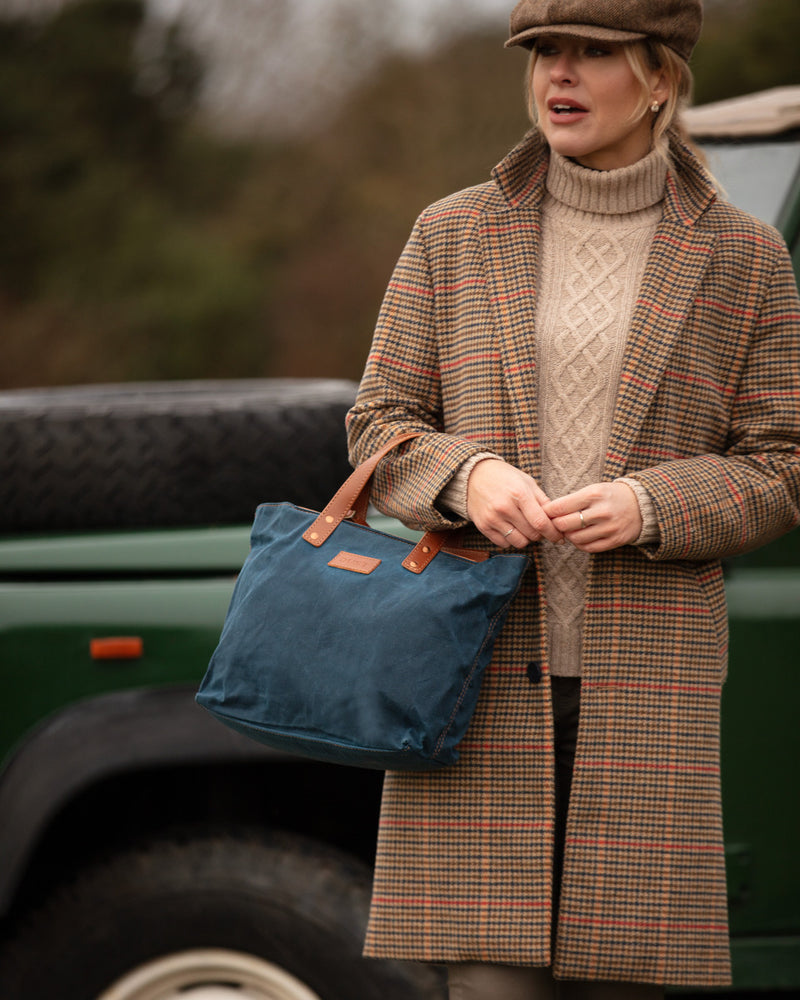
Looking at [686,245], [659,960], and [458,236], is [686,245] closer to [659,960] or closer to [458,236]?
[458,236]

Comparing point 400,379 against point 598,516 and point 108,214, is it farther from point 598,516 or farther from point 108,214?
point 108,214

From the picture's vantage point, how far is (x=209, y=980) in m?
2.10

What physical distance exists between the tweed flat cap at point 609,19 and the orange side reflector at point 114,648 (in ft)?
3.95


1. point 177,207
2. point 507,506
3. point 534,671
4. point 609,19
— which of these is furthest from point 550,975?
point 177,207

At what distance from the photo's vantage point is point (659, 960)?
5.70ft

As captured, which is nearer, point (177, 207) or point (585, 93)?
point (585, 93)

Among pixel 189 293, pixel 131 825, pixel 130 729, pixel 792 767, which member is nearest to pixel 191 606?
pixel 130 729

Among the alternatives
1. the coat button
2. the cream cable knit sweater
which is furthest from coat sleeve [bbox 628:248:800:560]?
the coat button

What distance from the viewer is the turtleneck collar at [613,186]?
1.81 meters

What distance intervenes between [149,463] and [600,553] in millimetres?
945

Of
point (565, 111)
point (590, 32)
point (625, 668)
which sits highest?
point (590, 32)

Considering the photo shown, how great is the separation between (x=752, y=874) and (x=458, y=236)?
1282 millimetres

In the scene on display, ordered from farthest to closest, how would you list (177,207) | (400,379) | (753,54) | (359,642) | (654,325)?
(177,207) < (753,54) < (400,379) < (654,325) < (359,642)

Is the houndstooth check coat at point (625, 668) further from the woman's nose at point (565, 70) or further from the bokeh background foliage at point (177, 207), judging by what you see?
the bokeh background foliage at point (177, 207)
